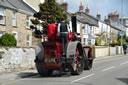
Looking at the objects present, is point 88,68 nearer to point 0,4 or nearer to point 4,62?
point 4,62

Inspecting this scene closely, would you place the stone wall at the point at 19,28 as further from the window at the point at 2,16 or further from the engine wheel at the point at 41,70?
the engine wheel at the point at 41,70

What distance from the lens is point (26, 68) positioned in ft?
56.9

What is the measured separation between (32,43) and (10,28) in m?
5.82

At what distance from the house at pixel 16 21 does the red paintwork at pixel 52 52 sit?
606 inches

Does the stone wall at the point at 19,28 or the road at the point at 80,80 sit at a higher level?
the stone wall at the point at 19,28

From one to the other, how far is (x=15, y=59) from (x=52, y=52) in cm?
413

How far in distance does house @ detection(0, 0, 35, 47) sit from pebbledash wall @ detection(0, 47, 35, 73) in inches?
424

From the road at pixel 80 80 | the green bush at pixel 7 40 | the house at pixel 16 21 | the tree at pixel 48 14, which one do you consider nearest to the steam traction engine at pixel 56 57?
the road at pixel 80 80

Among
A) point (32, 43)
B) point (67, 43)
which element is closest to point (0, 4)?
point (32, 43)

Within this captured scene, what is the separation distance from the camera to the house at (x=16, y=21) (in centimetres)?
2762

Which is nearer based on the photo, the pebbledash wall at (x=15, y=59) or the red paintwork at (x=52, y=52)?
the red paintwork at (x=52, y=52)

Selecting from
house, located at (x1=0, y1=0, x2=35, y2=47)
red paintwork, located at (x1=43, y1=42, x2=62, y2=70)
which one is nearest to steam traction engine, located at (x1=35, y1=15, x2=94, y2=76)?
red paintwork, located at (x1=43, y1=42, x2=62, y2=70)

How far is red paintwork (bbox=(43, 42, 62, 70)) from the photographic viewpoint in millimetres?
12883

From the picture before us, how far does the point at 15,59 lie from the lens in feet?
53.0
